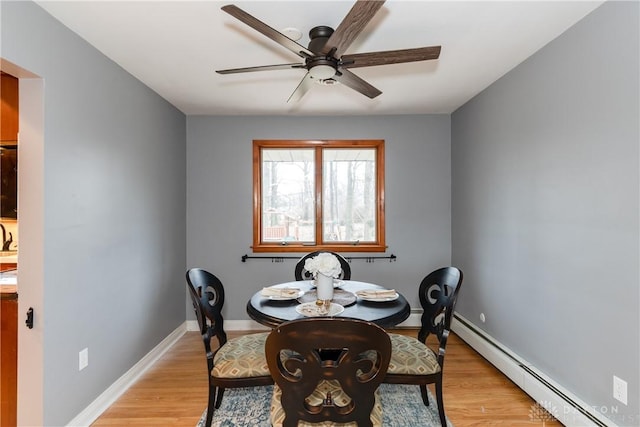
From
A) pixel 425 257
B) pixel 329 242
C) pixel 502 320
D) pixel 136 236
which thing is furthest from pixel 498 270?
pixel 136 236

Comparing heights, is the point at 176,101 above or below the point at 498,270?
above

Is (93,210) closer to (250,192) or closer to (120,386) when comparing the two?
(120,386)

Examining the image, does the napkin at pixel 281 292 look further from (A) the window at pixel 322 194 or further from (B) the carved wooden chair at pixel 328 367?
(A) the window at pixel 322 194

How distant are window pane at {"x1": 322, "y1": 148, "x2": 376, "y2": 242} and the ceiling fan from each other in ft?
6.15

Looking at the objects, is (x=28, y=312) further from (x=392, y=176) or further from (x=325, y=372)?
(x=392, y=176)

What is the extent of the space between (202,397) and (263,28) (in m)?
2.50

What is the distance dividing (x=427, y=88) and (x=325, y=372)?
8.84ft

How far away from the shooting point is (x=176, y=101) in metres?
3.47

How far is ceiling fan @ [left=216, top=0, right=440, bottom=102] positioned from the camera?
1.50 metres

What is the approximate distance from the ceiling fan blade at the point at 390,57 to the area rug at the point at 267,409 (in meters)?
2.24

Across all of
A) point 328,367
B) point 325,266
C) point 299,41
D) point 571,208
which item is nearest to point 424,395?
point 325,266

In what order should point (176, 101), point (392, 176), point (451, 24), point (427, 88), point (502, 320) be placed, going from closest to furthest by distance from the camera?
point (451, 24)
point (502, 320)
point (427, 88)
point (176, 101)
point (392, 176)

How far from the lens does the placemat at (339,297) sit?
2.24 metres

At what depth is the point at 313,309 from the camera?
2.04 m
